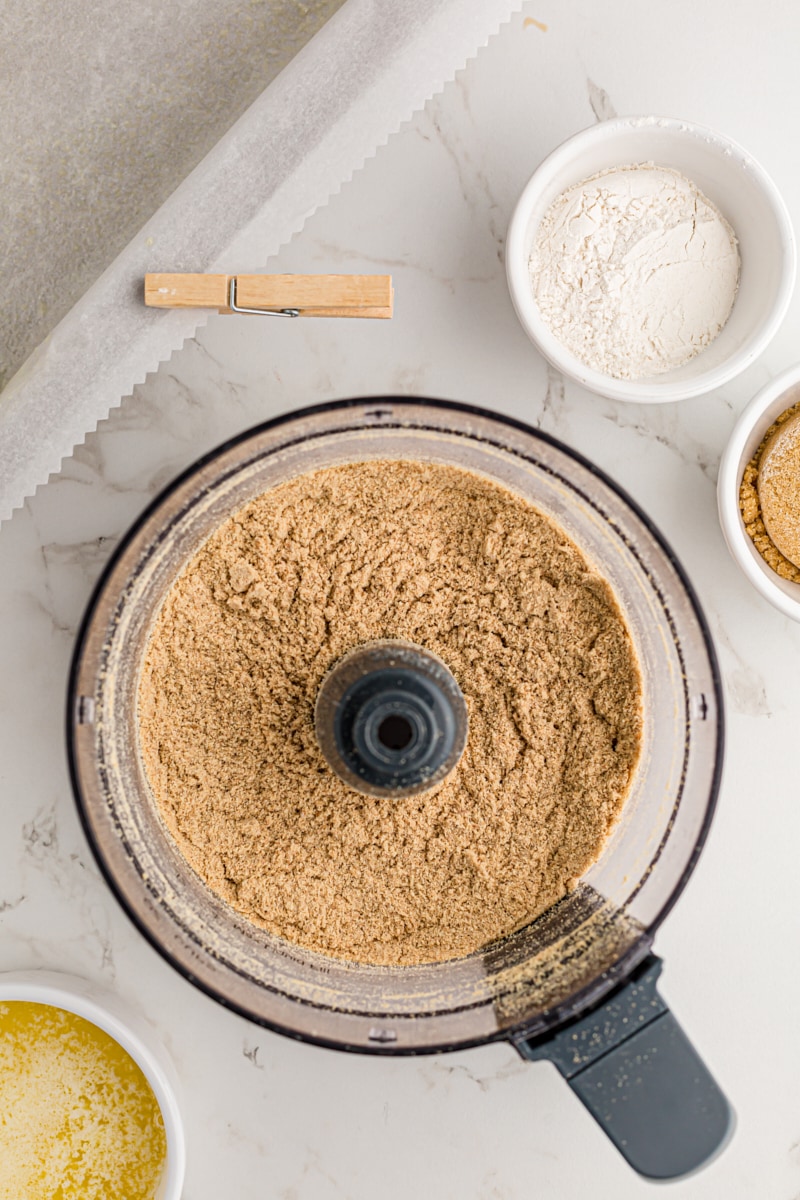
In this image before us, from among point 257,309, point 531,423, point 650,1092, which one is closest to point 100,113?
point 257,309

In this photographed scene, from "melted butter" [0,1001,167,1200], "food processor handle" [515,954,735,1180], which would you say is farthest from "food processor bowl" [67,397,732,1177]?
"melted butter" [0,1001,167,1200]

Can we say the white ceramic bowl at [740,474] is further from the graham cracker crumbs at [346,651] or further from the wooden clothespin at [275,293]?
the wooden clothespin at [275,293]

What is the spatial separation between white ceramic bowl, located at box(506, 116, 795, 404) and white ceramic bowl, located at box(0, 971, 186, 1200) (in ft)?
1.83

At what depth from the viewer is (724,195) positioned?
2.15 ft

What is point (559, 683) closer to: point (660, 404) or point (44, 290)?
point (660, 404)

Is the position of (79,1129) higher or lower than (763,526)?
lower

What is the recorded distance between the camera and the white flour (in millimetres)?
642

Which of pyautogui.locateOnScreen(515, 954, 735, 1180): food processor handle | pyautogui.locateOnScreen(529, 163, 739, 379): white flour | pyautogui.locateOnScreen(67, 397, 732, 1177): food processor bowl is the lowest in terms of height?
pyautogui.locateOnScreen(515, 954, 735, 1180): food processor handle

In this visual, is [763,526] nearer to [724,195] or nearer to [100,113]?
[724,195]

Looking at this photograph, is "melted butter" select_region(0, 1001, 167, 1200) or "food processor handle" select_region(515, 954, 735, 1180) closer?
"food processor handle" select_region(515, 954, 735, 1180)

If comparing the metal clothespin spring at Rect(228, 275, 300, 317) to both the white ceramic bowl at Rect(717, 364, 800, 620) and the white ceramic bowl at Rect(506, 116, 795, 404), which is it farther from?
the white ceramic bowl at Rect(717, 364, 800, 620)

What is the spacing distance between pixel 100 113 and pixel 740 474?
0.51 m

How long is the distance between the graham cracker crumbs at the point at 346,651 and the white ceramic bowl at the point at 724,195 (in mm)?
117

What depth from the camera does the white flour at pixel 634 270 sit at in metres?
0.64
